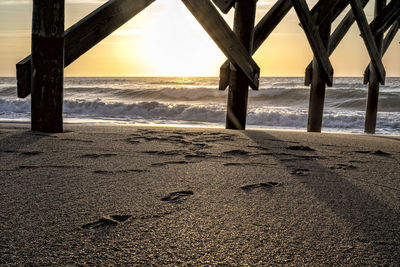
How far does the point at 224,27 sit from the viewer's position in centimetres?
366

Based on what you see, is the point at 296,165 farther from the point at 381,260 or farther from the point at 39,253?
the point at 39,253

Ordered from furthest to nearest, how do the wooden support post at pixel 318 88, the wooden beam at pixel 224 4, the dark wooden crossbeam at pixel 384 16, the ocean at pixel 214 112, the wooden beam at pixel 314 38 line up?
the ocean at pixel 214 112 → the dark wooden crossbeam at pixel 384 16 → the wooden support post at pixel 318 88 → the wooden beam at pixel 314 38 → the wooden beam at pixel 224 4

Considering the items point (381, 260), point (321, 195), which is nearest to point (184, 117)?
point (321, 195)

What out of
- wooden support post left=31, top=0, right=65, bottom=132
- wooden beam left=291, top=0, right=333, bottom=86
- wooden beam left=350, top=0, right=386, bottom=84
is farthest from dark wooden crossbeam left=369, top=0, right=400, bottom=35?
wooden support post left=31, top=0, right=65, bottom=132

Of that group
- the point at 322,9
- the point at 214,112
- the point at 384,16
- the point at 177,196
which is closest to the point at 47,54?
the point at 177,196

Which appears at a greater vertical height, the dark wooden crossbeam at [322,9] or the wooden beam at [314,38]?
the dark wooden crossbeam at [322,9]

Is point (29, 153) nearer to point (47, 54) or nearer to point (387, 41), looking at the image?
point (47, 54)

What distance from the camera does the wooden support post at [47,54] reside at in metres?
3.01

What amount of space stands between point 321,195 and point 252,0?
2.83 meters

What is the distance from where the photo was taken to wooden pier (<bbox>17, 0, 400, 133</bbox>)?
3018 mm

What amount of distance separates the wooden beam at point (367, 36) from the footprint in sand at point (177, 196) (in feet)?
14.2

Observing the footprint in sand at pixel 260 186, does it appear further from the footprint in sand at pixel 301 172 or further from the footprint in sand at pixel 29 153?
the footprint in sand at pixel 29 153

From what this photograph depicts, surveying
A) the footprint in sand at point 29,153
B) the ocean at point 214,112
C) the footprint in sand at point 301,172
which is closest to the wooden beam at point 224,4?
the footprint in sand at point 301,172

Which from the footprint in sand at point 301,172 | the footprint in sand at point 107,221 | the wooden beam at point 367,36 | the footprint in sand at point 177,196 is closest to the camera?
the footprint in sand at point 107,221
